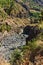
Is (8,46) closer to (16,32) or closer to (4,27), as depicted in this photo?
(4,27)

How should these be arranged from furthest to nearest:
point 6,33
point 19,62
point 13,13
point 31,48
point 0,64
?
point 13,13 < point 6,33 < point 31,48 < point 19,62 < point 0,64

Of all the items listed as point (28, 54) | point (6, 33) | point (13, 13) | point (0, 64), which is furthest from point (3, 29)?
point (0, 64)

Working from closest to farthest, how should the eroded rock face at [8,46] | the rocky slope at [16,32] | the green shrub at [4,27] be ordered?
the rocky slope at [16,32]
the eroded rock face at [8,46]
the green shrub at [4,27]

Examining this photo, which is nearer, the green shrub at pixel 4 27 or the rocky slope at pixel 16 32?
the rocky slope at pixel 16 32

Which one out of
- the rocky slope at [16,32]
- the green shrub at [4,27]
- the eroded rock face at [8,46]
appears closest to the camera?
the rocky slope at [16,32]

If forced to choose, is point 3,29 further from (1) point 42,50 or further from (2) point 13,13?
(1) point 42,50

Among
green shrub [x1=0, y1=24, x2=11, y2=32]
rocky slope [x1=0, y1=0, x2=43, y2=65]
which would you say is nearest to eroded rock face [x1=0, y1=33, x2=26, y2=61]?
rocky slope [x1=0, y1=0, x2=43, y2=65]

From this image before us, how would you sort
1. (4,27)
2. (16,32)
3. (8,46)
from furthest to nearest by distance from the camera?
1. (16,32)
2. (4,27)
3. (8,46)

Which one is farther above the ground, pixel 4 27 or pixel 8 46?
pixel 8 46

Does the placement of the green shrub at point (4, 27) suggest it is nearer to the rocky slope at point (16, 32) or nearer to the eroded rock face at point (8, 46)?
the rocky slope at point (16, 32)

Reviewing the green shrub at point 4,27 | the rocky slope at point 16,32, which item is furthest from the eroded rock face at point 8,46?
the green shrub at point 4,27

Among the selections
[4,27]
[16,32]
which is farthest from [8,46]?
[16,32]
